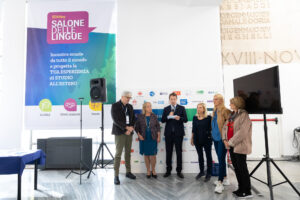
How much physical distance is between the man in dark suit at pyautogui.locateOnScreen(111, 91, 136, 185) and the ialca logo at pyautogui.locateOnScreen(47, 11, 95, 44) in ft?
6.94

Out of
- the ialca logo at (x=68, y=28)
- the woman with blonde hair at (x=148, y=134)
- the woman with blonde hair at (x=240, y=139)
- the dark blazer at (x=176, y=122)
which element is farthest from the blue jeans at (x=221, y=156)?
the ialca logo at (x=68, y=28)

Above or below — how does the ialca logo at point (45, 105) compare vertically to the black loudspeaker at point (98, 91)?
below

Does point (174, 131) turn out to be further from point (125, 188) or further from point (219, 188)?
point (125, 188)

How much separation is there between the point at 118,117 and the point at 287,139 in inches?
181

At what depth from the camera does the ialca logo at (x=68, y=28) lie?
4801 mm

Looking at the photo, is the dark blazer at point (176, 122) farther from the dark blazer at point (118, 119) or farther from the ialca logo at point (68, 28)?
the ialca logo at point (68, 28)

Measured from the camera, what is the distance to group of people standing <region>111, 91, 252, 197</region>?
2.80 metres

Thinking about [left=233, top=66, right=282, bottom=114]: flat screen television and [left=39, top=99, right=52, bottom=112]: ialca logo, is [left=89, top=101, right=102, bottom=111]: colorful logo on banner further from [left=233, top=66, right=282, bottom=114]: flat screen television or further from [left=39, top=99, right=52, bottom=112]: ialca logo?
[left=233, top=66, right=282, bottom=114]: flat screen television

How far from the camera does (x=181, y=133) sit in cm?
383

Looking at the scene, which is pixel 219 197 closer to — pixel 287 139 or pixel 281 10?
pixel 287 139

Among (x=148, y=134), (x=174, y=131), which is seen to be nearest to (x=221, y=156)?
(x=174, y=131)

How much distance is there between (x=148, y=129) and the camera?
380cm

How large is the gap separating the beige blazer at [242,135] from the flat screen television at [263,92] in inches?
7.8

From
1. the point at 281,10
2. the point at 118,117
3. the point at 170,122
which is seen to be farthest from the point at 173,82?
the point at 281,10
